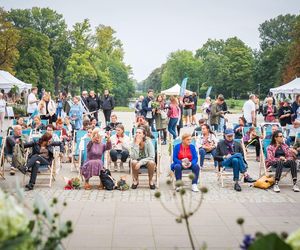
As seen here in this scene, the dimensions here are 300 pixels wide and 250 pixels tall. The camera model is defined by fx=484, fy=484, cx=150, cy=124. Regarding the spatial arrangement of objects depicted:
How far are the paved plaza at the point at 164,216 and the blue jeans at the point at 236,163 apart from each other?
37 centimetres

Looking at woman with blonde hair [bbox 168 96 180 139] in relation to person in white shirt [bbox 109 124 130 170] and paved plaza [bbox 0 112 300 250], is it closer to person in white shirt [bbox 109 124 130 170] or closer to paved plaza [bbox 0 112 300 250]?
person in white shirt [bbox 109 124 130 170]

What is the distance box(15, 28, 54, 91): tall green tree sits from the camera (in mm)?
61906

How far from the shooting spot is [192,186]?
33.5ft

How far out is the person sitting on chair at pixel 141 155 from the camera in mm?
10484

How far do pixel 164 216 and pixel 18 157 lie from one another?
4353 mm

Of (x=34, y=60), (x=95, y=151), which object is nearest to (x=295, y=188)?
(x=95, y=151)

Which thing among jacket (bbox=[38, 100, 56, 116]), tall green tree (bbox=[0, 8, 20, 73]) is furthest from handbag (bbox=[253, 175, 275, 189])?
tall green tree (bbox=[0, 8, 20, 73])

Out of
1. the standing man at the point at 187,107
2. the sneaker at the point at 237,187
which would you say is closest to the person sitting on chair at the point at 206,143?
the sneaker at the point at 237,187

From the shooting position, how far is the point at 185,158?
1048 centimetres

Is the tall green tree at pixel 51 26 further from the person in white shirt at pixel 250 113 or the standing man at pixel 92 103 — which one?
the person in white shirt at pixel 250 113

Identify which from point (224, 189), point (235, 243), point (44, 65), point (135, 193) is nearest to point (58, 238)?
point (235, 243)

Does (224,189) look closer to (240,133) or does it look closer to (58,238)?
(240,133)

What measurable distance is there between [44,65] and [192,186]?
187ft

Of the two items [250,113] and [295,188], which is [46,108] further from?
[295,188]
